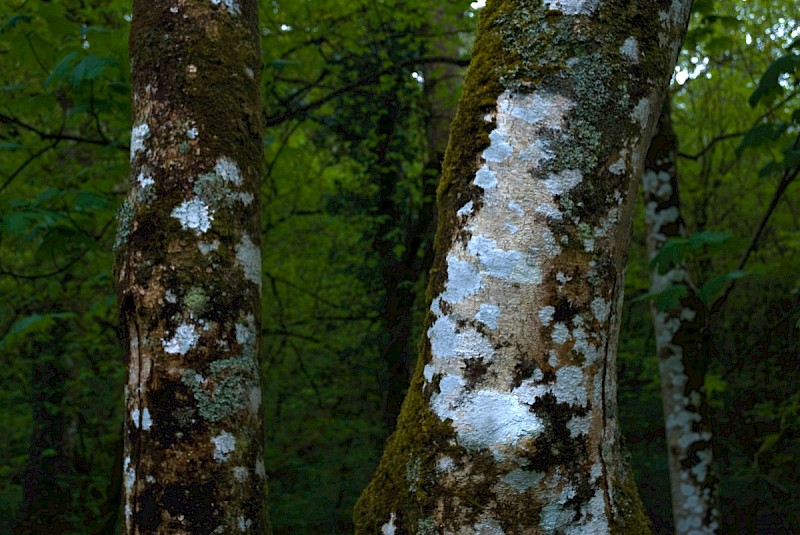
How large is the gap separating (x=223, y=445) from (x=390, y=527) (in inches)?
29.1

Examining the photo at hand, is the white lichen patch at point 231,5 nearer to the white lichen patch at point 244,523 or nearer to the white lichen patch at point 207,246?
the white lichen patch at point 207,246

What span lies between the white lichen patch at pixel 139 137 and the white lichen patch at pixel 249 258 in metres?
0.36

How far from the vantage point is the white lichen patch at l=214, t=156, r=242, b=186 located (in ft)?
6.43

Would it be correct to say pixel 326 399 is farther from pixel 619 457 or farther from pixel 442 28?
pixel 619 457

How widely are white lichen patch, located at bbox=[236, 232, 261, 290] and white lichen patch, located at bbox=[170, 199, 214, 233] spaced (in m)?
0.11

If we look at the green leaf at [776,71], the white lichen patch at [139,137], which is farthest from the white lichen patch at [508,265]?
the green leaf at [776,71]

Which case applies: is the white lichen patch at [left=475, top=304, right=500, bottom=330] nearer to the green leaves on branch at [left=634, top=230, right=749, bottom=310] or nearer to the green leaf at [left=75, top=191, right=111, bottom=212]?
the green leaves on branch at [left=634, top=230, right=749, bottom=310]

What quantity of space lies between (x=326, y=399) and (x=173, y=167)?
7649 mm

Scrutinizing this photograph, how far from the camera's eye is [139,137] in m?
1.97

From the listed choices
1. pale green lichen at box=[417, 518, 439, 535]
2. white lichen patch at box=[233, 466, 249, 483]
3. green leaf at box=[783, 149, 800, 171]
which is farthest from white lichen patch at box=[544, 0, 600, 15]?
green leaf at box=[783, 149, 800, 171]

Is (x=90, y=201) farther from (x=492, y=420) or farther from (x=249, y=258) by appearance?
(x=492, y=420)

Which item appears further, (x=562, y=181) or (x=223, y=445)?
(x=223, y=445)

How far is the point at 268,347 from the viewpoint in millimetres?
8945

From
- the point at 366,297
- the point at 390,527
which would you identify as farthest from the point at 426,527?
the point at 366,297
